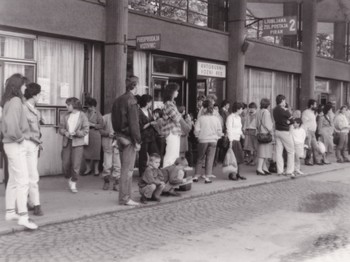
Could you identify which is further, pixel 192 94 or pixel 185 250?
pixel 192 94

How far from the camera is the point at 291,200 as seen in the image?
30.7 feet

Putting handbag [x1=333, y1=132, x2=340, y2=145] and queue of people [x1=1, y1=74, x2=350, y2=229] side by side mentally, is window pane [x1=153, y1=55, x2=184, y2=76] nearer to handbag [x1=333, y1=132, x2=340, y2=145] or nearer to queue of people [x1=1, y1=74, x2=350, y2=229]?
queue of people [x1=1, y1=74, x2=350, y2=229]

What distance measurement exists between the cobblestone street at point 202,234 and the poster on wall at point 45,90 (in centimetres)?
409

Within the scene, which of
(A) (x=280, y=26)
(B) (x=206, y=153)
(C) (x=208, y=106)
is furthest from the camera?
(A) (x=280, y=26)

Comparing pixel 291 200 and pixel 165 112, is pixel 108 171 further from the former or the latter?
pixel 291 200

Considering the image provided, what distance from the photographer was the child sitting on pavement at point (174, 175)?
896cm

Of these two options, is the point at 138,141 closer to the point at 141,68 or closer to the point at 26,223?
the point at 26,223

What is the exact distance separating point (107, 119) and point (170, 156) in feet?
5.53

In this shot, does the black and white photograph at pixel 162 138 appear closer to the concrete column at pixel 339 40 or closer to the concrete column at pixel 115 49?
the concrete column at pixel 115 49

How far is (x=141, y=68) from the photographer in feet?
43.3

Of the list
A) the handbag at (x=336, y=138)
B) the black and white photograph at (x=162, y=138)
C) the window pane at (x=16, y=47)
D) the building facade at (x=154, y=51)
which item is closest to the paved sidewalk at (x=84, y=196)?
the black and white photograph at (x=162, y=138)

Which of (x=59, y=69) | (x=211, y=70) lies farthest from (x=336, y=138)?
(x=59, y=69)

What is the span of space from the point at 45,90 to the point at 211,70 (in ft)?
19.5

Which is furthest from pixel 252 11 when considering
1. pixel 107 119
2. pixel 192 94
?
pixel 107 119
